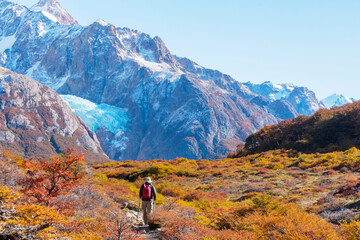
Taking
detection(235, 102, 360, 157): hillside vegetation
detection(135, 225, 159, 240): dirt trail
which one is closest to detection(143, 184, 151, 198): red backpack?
detection(135, 225, 159, 240): dirt trail

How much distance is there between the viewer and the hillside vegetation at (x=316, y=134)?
3656cm

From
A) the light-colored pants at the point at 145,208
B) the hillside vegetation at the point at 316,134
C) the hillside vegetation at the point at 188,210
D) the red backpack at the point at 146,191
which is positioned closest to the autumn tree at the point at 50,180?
the hillside vegetation at the point at 188,210

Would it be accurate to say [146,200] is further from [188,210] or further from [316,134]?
[316,134]

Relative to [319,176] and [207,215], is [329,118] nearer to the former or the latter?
[319,176]

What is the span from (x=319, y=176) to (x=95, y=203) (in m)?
18.5

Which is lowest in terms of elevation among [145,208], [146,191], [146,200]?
[145,208]

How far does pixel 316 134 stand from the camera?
131ft

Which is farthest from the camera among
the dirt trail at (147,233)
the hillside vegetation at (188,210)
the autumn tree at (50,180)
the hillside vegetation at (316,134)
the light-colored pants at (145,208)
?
the hillside vegetation at (316,134)

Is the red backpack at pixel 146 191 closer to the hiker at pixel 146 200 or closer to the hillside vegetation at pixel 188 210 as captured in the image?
the hiker at pixel 146 200

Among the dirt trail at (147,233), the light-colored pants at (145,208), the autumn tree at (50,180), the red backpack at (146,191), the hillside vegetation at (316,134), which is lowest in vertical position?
the dirt trail at (147,233)

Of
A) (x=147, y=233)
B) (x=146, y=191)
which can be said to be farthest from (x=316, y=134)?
(x=147, y=233)

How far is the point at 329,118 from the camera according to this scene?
137 feet

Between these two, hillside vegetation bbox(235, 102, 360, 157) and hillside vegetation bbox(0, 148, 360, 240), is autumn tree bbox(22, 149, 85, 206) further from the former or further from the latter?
hillside vegetation bbox(235, 102, 360, 157)

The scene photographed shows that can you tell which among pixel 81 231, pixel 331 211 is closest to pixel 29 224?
pixel 81 231
